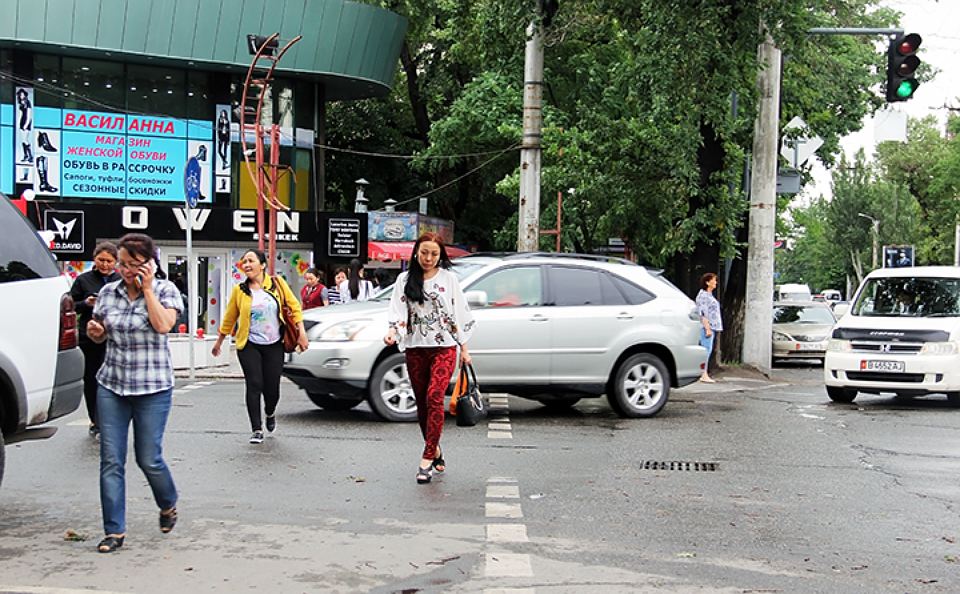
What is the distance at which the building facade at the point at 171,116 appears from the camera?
30203 mm

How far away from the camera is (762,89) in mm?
21031

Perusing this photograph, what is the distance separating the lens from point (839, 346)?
631 inches

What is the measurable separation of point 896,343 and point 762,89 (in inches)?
269

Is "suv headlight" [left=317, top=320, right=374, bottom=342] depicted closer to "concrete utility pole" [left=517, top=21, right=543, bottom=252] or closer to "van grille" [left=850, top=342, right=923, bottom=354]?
"van grille" [left=850, top=342, right=923, bottom=354]

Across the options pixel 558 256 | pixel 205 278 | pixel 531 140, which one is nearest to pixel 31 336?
pixel 558 256

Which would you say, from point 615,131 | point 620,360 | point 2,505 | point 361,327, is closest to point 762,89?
point 615,131

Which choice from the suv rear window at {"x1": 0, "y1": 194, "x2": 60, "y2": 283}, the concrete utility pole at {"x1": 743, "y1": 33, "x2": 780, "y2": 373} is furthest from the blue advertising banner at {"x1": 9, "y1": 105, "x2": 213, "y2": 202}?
the suv rear window at {"x1": 0, "y1": 194, "x2": 60, "y2": 283}

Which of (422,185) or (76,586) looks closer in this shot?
(76,586)

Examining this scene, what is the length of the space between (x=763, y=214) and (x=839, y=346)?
5.49m

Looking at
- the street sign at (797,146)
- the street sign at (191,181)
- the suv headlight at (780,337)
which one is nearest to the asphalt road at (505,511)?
the street sign at (191,181)

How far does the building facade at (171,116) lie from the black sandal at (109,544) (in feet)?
79.1

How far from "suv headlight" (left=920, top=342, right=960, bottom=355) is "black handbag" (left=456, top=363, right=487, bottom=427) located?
832 cm

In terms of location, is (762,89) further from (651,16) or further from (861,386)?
(861,386)

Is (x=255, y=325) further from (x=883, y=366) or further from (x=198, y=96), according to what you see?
(x=198, y=96)
